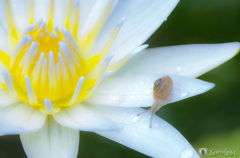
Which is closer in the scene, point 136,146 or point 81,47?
point 136,146

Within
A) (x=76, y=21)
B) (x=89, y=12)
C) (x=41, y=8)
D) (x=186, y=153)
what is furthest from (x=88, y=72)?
(x=186, y=153)

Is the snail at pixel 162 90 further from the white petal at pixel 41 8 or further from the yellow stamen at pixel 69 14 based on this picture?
the white petal at pixel 41 8

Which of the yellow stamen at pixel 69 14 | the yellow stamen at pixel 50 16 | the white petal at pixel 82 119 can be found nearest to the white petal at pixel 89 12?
the yellow stamen at pixel 69 14

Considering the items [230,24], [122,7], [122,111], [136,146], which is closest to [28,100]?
[122,111]

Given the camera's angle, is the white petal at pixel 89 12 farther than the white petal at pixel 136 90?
Yes

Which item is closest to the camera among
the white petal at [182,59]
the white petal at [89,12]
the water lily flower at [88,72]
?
the water lily flower at [88,72]

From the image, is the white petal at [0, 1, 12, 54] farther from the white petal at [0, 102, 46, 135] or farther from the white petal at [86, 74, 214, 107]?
the white petal at [86, 74, 214, 107]

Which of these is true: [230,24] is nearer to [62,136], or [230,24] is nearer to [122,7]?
[122,7]
